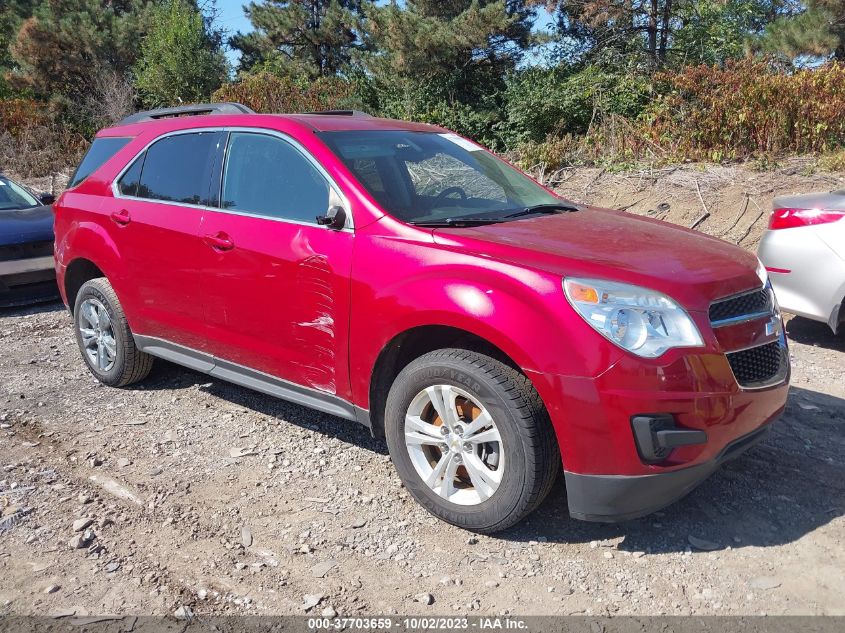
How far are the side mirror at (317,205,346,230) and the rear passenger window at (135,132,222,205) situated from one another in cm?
105

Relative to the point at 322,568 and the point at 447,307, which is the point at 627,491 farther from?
the point at 322,568

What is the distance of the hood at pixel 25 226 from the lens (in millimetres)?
7856

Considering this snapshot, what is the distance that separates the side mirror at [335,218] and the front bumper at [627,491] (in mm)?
1575

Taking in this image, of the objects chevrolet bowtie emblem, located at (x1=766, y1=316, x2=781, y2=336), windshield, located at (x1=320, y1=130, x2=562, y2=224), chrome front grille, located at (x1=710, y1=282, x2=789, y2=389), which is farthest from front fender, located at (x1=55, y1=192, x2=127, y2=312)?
chevrolet bowtie emblem, located at (x1=766, y1=316, x2=781, y2=336)

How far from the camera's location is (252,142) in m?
4.30

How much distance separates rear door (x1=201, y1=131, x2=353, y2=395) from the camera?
377 centimetres

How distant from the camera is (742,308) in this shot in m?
3.27

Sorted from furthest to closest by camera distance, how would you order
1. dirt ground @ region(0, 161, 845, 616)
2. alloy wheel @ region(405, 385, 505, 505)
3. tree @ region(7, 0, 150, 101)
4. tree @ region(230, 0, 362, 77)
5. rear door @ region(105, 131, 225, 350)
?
tree @ region(230, 0, 362, 77) → tree @ region(7, 0, 150, 101) → rear door @ region(105, 131, 225, 350) → alloy wheel @ region(405, 385, 505, 505) → dirt ground @ region(0, 161, 845, 616)

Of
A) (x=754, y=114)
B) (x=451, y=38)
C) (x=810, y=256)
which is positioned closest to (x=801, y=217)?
(x=810, y=256)

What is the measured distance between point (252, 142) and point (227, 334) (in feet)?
3.52

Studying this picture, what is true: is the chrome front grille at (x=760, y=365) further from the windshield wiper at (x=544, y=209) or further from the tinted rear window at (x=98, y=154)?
the tinted rear window at (x=98, y=154)

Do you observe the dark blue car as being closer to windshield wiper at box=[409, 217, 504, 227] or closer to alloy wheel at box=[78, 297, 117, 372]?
alloy wheel at box=[78, 297, 117, 372]

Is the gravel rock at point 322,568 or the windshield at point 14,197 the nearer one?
the gravel rock at point 322,568

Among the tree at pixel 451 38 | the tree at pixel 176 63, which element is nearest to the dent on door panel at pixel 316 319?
the tree at pixel 451 38
